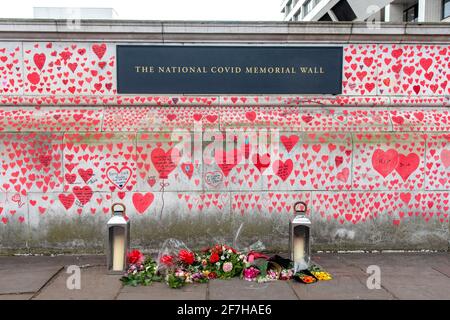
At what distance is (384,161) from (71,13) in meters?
6.38

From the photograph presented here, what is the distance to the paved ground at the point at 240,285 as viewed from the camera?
172 inches

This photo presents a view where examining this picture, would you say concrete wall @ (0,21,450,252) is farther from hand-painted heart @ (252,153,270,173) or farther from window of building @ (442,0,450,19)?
window of building @ (442,0,450,19)

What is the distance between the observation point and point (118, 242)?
16.9 ft

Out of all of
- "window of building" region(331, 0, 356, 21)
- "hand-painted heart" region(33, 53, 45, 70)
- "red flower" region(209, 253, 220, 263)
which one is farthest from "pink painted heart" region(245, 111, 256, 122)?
"window of building" region(331, 0, 356, 21)

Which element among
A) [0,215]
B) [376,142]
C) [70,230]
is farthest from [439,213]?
[0,215]

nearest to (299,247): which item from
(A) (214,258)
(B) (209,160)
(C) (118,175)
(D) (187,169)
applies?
(A) (214,258)

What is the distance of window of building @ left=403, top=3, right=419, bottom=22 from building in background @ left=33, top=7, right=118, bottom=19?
25.5 metres

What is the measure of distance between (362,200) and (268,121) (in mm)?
2091

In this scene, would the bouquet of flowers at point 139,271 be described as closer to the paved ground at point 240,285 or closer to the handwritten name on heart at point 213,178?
the paved ground at point 240,285

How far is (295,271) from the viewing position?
4.99m

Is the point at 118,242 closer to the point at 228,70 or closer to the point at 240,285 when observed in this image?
the point at 240,285

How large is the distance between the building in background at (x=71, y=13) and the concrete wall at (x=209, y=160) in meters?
1.29

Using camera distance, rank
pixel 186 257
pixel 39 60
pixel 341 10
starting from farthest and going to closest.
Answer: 1. pixel 341 10
2. pixel 39 60
3. pixel 186 257

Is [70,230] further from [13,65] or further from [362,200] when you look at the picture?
[362,200]
